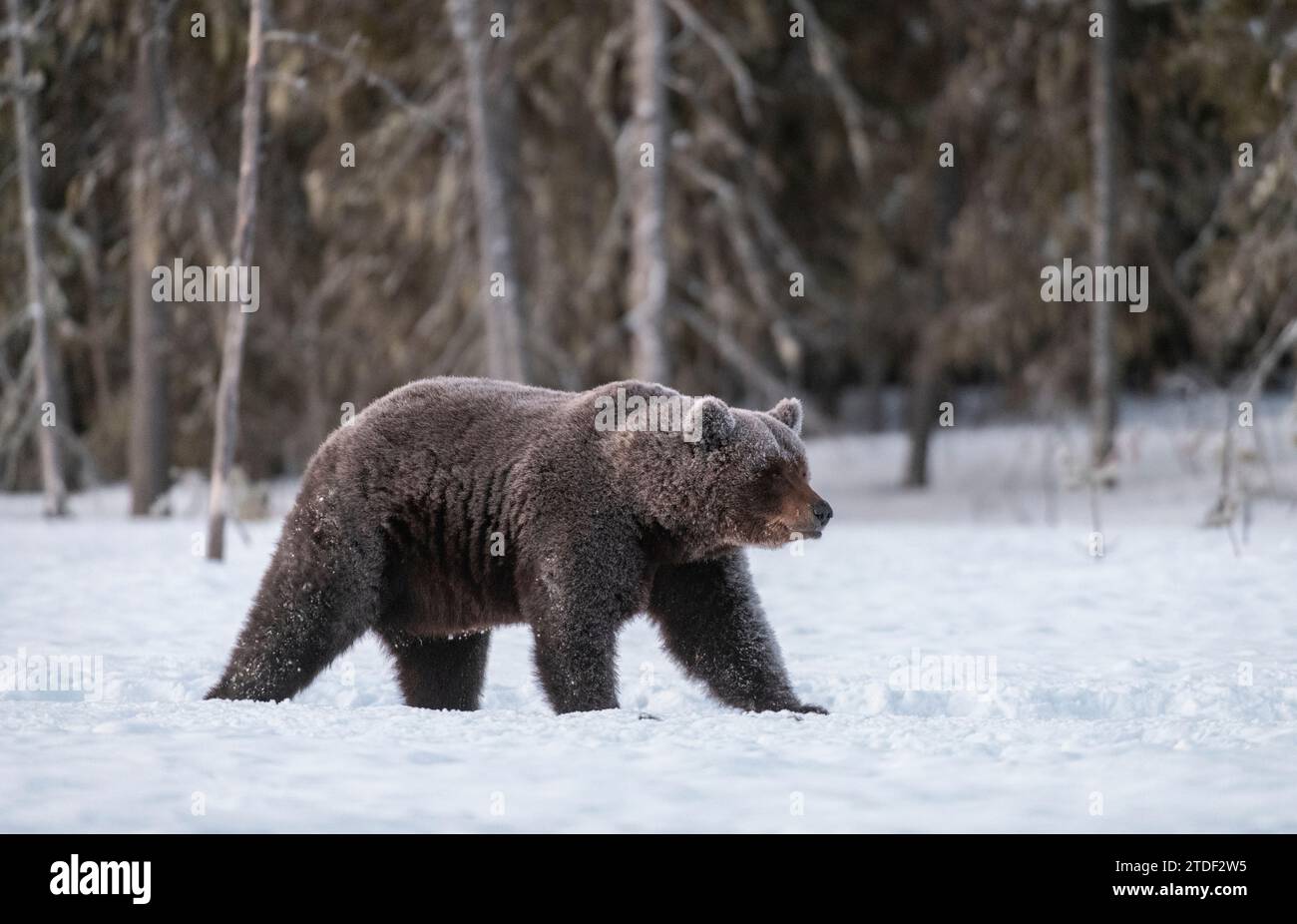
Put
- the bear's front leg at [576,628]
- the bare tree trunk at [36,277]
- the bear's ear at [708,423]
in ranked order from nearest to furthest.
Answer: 1. the bear's front leg at [576,628]
2. the bear's ear at [708,423]
3. the bare tree trunk at [36,277]

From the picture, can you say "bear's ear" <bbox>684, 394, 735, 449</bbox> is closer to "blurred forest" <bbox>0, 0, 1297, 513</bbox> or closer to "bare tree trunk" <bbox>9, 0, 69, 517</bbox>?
"blurred forest" <bbox>0, 0, 1297, 513</bbox>

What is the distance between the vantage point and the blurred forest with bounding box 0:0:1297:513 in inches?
593

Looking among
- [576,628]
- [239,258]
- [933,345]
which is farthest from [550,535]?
[933,345]

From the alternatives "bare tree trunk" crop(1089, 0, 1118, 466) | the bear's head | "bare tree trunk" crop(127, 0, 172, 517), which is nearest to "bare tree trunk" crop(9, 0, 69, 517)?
"bare tree trunk" crop(127, 0, 172, 517)

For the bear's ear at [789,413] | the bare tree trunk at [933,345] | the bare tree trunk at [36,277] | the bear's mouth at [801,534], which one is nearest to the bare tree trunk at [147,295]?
the bare tree trunk at [36,277]

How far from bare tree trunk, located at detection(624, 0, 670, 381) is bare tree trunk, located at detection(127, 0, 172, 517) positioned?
182 inches

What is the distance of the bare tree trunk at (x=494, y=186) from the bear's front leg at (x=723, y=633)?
27.3 ft

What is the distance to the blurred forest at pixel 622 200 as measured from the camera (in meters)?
15.1

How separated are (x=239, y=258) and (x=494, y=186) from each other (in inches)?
175

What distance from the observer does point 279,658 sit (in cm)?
617

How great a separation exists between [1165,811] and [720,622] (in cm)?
219

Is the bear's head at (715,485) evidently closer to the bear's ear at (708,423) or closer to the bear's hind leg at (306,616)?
the bear's ear at (708,423)
